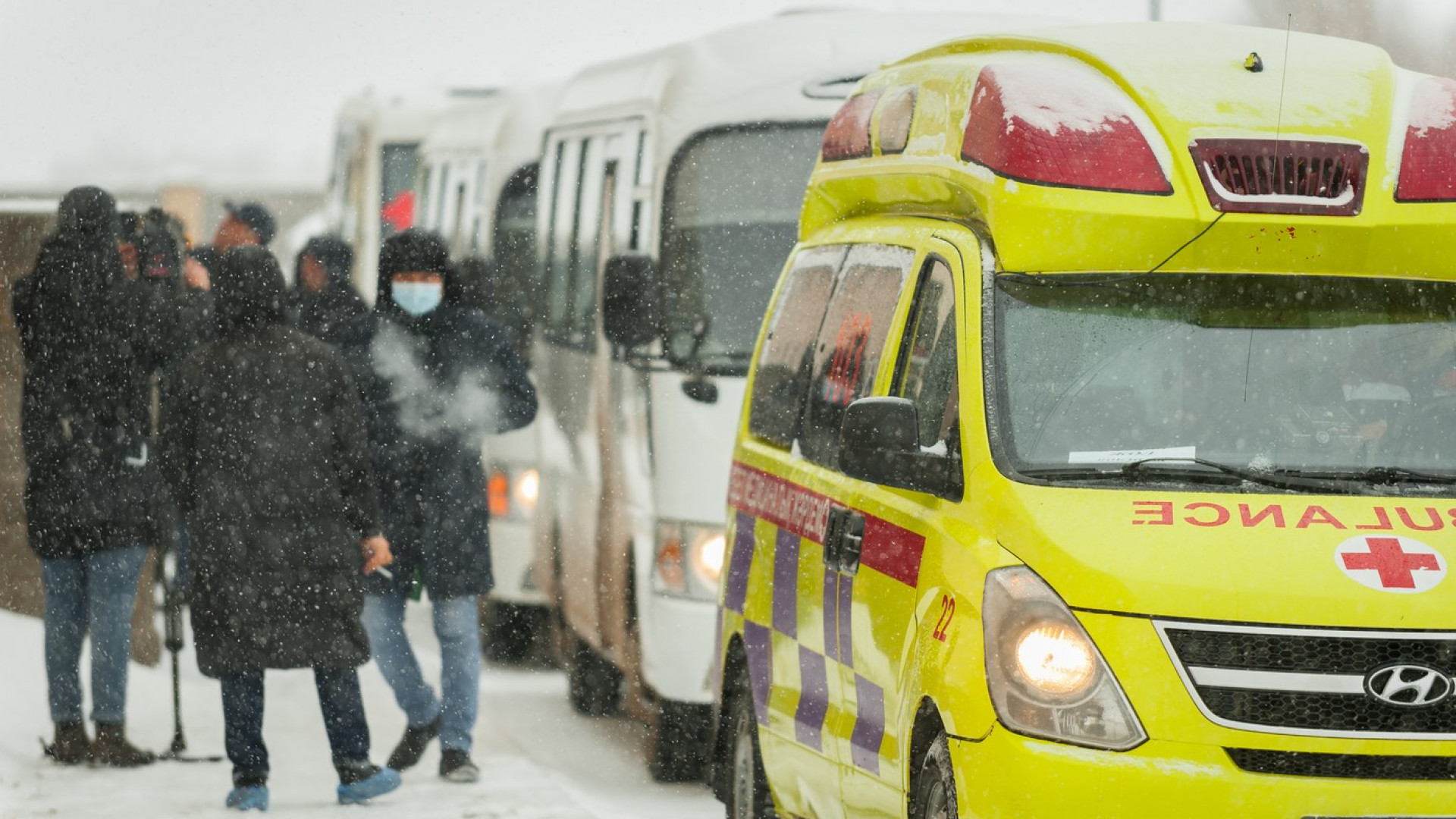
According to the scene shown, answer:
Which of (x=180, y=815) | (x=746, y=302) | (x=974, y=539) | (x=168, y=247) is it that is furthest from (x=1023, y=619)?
(x=168, y=247)

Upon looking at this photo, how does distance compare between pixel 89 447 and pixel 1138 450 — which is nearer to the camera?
pixel 1138 450

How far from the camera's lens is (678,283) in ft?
35.7

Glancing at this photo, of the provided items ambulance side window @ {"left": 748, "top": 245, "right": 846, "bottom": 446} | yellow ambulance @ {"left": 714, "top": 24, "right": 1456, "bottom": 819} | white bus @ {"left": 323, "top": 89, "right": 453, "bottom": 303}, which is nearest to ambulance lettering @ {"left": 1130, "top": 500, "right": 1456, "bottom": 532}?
yellow ambulance @ {"left": 714, "top": 24, "right": 1456, "bottom": 819}

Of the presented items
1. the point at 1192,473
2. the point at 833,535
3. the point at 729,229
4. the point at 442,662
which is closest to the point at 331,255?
the point at 729,229

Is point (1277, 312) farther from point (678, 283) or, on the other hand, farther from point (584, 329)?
point (584, 329)

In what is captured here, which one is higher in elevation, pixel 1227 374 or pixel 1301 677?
pixel 1227 374

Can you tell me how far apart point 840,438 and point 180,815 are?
4.02 meters

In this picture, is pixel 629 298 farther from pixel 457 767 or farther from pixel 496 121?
pixel 496 121

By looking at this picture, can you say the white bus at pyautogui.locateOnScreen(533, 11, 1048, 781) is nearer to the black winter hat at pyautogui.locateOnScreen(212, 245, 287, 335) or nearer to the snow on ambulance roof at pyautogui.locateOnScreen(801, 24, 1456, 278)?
the black winter hat at pyautogui.locateOnScreen(212, 245, 287, 335)

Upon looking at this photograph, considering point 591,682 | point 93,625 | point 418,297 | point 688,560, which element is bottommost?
point 591,682

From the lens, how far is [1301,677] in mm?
5328

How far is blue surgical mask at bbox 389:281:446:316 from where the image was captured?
10383 millimetres

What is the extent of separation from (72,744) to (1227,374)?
562 cm

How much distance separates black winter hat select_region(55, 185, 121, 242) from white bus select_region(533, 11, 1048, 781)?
6.46 feet
